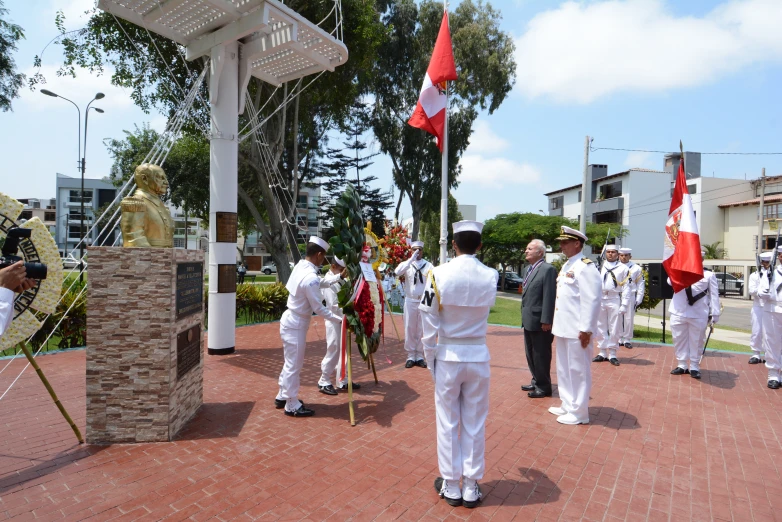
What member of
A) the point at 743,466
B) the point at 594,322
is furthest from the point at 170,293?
the point at 743,466

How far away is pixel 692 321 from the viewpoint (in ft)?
24.4

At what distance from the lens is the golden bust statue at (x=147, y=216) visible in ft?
15.3

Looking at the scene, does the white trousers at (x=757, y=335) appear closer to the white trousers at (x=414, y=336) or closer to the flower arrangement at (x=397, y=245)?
the white trousers at (x=414, y=336)

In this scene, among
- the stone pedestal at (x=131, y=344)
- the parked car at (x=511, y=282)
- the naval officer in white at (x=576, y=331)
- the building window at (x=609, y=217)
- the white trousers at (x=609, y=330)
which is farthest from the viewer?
the building window at (x=609, y=217)

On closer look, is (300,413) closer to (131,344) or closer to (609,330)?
(131,344)

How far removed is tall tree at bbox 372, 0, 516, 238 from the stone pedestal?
20.2m

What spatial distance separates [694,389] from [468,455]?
5.15 metres

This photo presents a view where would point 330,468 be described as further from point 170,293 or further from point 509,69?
point 509,69

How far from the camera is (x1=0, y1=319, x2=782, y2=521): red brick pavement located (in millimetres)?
3398

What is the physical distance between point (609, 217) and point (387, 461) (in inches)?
1948

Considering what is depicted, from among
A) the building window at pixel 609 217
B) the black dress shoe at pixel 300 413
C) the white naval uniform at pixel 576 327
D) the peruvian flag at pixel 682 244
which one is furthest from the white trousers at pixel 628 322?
the building window at pixel 609 217

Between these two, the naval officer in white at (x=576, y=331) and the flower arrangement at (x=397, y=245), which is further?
the flower arrangement at (x=397, y=245)

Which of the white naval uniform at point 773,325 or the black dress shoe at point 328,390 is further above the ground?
the white naval uniform at point 773,325

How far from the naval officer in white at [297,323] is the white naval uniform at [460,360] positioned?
6.86 feet
